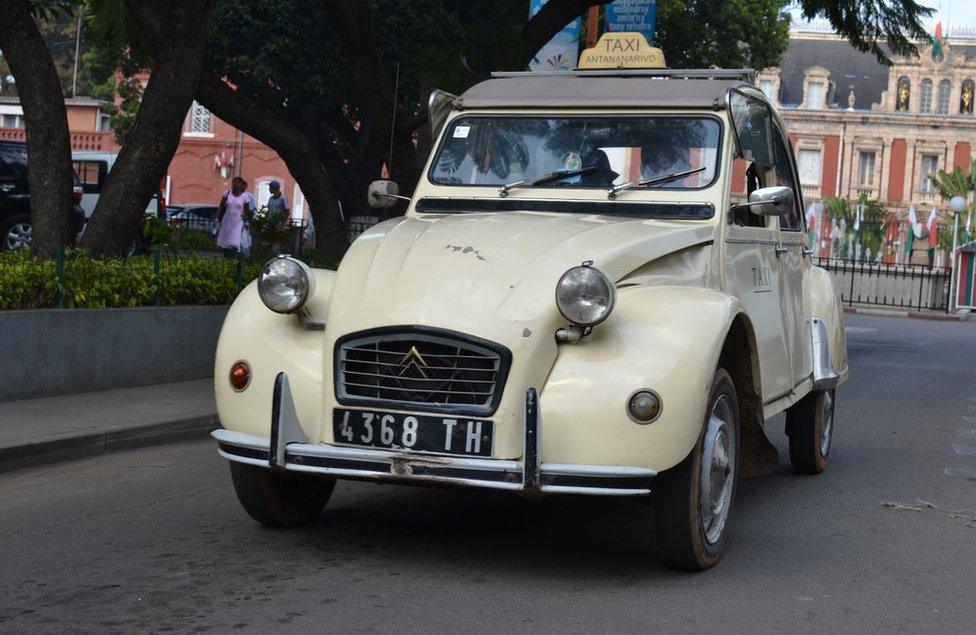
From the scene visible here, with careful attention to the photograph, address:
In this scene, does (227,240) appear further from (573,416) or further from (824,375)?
(573,416)

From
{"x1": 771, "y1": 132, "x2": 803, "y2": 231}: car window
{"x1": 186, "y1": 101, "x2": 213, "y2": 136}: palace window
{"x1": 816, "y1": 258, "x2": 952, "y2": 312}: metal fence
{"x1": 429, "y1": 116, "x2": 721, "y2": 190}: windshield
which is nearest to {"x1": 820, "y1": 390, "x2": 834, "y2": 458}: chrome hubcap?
{"x1": 771, "y1": 132, "x2": 803, "y2": 231}: car window

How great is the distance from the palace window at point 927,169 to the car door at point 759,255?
80.5 m

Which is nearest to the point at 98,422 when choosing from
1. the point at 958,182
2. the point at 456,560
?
the point at 456,560

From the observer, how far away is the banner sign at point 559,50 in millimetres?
19062

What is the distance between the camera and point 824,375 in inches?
345

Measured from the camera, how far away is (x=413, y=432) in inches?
221

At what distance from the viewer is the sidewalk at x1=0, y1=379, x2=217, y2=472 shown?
9.04 m

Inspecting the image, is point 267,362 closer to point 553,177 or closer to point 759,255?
point 553,177

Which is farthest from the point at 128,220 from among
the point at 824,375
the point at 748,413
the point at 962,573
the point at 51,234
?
the point at 962,573

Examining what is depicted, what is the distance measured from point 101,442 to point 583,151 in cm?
408

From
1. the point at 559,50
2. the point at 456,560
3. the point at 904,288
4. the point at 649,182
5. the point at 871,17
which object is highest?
the point at 871,17

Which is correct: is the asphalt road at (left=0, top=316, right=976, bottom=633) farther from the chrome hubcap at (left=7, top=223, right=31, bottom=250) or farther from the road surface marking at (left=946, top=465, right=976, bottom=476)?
the chrome hubcap at (left=7, top=223, right=31, bottom=250)

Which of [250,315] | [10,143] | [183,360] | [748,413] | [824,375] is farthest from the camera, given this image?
[10,143]

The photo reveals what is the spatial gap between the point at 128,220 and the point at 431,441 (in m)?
8.28
